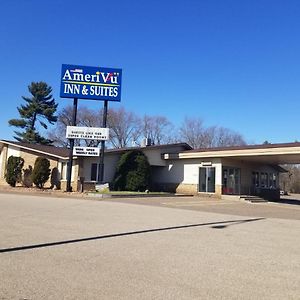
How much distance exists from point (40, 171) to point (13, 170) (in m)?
3.37

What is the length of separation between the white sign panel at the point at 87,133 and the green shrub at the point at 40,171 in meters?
3.25

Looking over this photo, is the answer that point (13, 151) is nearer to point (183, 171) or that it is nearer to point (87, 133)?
point (87, 133)

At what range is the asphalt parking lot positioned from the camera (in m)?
5.57

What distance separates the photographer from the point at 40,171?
32250 millimetres

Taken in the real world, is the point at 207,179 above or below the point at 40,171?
below

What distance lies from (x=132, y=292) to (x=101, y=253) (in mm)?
2663

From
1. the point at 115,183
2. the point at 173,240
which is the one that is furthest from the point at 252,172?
the point at 173,240

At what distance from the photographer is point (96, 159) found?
3297 cm

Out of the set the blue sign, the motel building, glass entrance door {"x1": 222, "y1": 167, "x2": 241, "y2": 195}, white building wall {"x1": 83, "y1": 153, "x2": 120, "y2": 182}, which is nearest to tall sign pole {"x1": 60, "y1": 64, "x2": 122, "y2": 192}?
the blue sign

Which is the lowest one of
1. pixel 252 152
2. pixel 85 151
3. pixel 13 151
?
pixel 85 151

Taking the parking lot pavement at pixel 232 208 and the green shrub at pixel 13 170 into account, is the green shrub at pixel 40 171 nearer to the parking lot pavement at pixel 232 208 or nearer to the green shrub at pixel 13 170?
the green shrub at pixel 13 170

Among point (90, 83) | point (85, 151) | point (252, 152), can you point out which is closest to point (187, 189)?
point (252, 152)

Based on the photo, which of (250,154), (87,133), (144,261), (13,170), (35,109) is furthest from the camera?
(35,109)

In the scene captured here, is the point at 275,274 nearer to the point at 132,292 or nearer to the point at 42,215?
the point at 132,292
